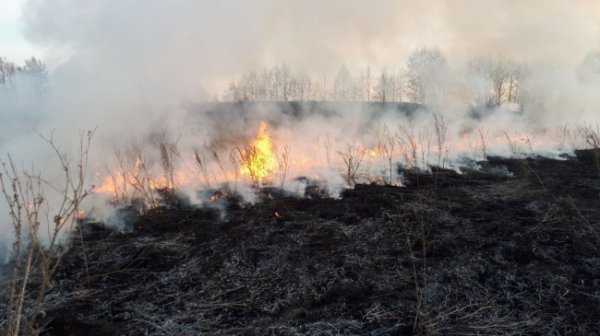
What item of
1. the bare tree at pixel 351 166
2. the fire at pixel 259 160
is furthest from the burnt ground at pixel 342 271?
the fire at pixel 259 160

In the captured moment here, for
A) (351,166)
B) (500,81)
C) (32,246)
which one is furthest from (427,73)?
(32,246)

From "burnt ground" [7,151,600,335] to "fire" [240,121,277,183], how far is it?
1808 mm

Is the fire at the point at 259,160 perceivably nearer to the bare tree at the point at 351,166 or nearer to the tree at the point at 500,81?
the bare tree at the point at 351,166

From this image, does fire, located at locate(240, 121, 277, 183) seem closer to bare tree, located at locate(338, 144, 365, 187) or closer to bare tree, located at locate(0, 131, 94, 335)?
bare tree, located at locate(338, 144, 365, 187)

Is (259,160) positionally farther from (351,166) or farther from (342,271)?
(342,271)

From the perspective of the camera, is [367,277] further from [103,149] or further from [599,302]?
[103,149]

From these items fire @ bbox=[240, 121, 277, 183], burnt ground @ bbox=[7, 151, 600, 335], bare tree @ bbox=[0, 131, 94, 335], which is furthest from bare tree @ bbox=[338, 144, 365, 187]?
bare tree @ bbox=[0, 131, 94, 335]

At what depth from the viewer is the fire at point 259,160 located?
32.7 ft

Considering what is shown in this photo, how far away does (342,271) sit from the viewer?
5449mm

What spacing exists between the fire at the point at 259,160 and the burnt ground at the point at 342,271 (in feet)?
5.93

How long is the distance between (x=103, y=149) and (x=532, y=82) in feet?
69.3

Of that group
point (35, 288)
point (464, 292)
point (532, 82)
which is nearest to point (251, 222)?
point (35, 288)

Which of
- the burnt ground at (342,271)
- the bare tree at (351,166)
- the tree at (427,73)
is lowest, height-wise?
the burnt ground at (342,271)

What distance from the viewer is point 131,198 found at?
877 centimetres
